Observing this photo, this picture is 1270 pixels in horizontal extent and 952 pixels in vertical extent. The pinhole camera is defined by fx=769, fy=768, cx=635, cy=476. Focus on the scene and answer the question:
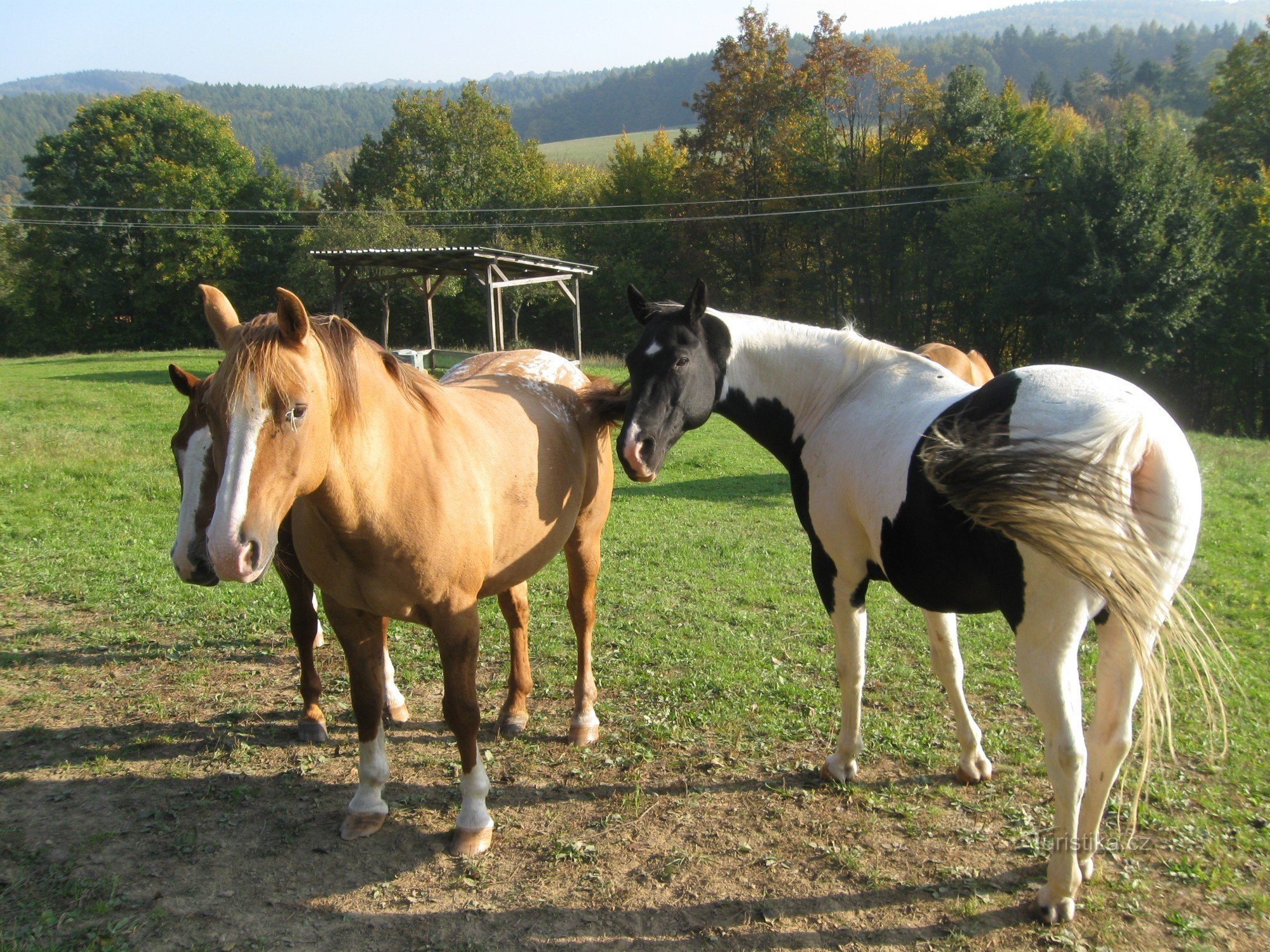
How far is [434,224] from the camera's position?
43.2 meters

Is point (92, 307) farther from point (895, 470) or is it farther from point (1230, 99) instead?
point (1230, 99)

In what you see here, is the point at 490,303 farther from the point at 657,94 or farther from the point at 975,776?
the point at 657,94

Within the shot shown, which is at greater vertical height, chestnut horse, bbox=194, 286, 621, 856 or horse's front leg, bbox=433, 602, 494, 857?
chestnut horse, bbox=194, 286, 621, 856

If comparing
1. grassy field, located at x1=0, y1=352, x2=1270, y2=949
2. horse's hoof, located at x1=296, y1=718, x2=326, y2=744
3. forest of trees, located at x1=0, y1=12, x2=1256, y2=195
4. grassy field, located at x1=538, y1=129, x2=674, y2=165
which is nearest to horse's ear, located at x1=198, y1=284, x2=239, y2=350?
grassy field, located at x1=0, y1=352, x2=1270, y2=949

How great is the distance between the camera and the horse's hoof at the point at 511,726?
4016 mm

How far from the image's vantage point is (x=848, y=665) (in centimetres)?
347

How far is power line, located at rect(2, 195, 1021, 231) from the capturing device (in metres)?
31.8

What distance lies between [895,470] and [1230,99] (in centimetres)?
3995

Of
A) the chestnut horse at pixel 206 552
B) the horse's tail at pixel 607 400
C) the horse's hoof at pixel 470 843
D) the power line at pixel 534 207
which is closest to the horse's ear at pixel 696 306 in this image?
the horse's tail at pixel 607 400

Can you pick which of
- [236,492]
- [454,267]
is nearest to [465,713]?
[236,492]

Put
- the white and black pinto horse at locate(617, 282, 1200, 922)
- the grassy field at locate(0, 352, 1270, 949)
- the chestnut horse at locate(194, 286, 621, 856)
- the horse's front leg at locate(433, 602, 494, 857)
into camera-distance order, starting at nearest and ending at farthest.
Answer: the chestnut horse at locate(194, 286, 621, 856) → the white and black pinto horse at locate(617, 282, 1200, 922) → the grassy field at locate(0, 352, 1270, 949) → the horse's front leg at locate(433, 602, 494, 857)

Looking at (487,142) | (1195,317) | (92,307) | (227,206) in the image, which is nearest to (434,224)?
(487,142)

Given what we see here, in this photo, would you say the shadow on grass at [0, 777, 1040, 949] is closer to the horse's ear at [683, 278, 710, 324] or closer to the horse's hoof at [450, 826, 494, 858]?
the horse's hoof at [450, 826, 494, 858]

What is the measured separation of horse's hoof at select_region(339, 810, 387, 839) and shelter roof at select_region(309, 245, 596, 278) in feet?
52.4
